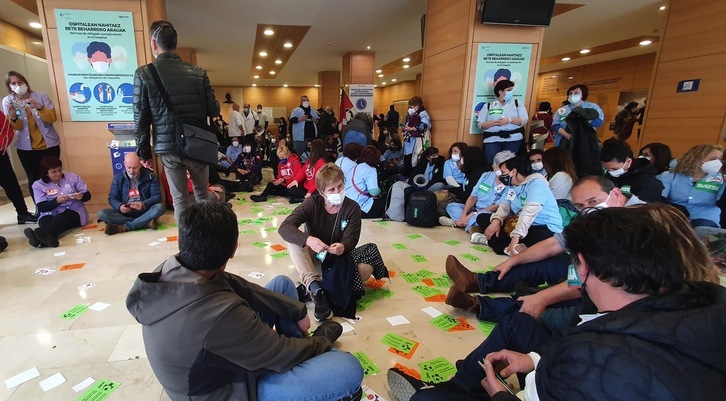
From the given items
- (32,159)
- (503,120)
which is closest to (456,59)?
(503,120)

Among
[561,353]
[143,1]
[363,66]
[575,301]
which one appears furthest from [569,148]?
[363,66]

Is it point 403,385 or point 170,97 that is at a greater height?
point 170,97

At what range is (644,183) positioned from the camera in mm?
3316

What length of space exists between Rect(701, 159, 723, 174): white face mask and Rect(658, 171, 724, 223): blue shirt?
6cm

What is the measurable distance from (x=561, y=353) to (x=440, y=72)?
5.09 metres

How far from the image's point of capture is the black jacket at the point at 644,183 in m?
3.29

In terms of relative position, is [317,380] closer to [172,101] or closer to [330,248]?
[330,248]

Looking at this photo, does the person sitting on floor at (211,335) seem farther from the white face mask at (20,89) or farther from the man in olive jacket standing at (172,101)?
the white face mask at (20,89)

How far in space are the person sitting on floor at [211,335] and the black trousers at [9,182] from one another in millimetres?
4356

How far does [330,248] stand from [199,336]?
122cm

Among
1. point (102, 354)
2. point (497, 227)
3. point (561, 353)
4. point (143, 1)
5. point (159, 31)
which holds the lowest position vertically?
point (102, 354)

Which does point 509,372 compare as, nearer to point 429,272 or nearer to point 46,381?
point 429,272

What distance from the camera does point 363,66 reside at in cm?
991

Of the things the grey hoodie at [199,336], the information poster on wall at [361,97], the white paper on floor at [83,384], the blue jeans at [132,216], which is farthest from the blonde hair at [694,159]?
the information poster on wall at [361,97]
